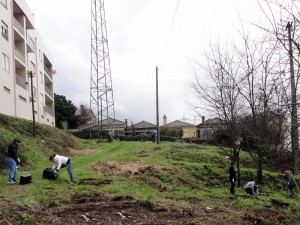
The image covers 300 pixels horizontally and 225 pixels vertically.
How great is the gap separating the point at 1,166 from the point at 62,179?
4.29m

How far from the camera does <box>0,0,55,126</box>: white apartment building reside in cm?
3022

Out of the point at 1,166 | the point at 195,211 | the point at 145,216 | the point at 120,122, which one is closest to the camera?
the point at 145,216

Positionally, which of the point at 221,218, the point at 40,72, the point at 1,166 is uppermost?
the point at 40,72

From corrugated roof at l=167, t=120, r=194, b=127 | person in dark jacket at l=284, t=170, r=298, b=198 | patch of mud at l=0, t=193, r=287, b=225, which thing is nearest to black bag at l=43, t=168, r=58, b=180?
patch of mud at l=0, t=193, r=287, b=225

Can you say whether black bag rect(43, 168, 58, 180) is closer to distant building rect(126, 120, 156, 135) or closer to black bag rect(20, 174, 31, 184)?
black bag rect(20, 174, 31, 184)

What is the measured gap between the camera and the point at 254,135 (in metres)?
19.8

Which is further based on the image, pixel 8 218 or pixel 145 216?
pixel 145 216

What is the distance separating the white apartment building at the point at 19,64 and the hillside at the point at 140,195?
492 cm

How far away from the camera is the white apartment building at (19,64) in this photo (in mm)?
30219

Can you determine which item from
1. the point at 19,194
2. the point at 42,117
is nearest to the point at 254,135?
the point at 19,194

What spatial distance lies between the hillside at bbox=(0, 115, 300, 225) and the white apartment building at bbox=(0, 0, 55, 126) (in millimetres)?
4918

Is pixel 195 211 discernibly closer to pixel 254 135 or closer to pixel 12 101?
pixel 254 135

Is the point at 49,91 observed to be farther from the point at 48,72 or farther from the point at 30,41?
the point at 30,41

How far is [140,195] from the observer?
14.1 meters
